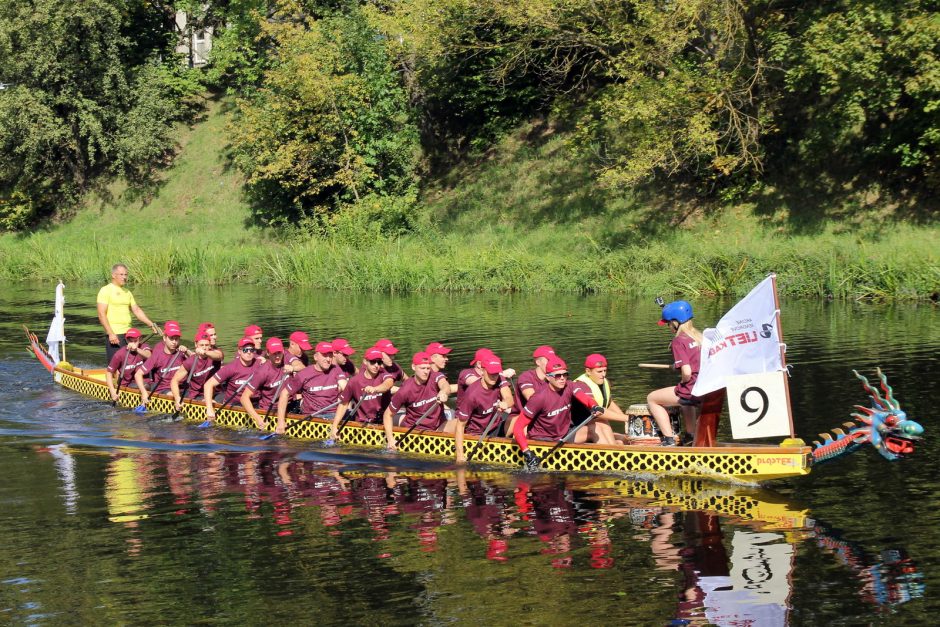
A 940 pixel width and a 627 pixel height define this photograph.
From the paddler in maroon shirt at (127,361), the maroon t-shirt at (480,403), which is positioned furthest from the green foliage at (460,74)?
the maroon t-shirt at (480,403)

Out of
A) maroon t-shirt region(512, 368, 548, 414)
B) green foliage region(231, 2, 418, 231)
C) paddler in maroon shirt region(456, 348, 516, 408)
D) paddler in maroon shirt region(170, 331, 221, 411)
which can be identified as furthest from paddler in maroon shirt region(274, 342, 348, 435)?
green foliage region(231, 2, 418, 231)

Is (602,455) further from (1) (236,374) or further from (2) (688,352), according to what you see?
(1) (236,374)

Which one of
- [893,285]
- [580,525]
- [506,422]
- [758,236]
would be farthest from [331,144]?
[580,525]

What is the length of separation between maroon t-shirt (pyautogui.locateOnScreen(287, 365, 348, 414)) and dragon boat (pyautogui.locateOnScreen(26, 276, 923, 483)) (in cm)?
26

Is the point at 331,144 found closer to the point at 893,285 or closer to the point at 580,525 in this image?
the point at 893,285

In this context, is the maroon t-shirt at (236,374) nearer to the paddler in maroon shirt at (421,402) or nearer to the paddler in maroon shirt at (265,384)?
the paddler in maroon shirt at (265,384)

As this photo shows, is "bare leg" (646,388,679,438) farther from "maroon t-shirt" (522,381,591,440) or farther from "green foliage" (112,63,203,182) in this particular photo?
"green foliage" (112,63,203,182)

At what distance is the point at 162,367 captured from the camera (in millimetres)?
22156

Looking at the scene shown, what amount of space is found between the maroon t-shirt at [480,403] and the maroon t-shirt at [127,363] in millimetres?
8667

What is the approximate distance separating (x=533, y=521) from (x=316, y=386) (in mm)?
6459

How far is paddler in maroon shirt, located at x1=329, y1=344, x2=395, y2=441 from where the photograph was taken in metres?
17.7

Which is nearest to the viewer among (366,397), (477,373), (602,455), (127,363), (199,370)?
(602,455)

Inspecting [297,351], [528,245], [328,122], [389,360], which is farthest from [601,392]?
[328,122]

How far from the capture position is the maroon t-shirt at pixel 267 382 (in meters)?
20.0
